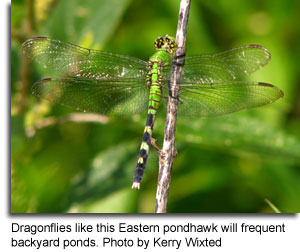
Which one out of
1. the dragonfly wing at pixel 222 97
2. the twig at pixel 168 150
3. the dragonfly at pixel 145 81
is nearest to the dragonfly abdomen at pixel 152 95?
the dragonfly at pixel 145 81

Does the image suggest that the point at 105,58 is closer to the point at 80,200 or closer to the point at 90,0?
the point at 90,0

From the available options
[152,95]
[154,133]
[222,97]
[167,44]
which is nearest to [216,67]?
[222,97]

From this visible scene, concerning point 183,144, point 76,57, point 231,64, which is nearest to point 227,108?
point 231,64

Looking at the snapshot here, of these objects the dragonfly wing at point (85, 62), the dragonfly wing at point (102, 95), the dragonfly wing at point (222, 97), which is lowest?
the dragonfly wing at point (222, 97)

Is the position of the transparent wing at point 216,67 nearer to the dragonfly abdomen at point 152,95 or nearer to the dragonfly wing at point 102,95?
the dragonfly abdomen at point 152,95

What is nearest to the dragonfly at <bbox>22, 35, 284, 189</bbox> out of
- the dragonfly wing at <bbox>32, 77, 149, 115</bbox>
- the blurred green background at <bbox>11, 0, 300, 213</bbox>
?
the dragonfly wing at <bbox>32, 77, 149, 115</bbox>

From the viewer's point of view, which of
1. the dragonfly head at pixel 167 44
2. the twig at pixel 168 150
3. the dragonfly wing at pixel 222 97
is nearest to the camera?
the twig at pixel 168 150

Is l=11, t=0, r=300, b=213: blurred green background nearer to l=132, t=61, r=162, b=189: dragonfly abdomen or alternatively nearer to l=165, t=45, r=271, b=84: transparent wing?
l=132, t=61, r=162, b=189: dragonfly abdomen
